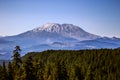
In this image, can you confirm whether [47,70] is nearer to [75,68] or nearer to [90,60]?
[75,68]

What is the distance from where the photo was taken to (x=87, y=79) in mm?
92625

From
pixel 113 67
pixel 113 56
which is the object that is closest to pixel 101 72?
pixel 113 67

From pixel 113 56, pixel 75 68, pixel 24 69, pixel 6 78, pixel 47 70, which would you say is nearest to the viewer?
pixel 24 69

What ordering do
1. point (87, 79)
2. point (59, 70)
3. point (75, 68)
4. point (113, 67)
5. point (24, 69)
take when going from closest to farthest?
point (24, 69), point (59, 70), point (75, 68), point (87, 79), point (113, 67)

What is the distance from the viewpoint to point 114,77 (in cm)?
13688

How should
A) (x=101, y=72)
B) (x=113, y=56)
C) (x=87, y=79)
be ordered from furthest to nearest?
(x=113, y=56) → (x=101, y=72) → (x=87, y=79)

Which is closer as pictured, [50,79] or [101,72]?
[50,79]

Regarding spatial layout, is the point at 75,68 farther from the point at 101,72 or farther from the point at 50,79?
the point at 101,72

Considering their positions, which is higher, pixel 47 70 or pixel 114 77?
pixel 47 70

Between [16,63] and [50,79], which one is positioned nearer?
[16,63]

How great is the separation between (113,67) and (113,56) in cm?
2051

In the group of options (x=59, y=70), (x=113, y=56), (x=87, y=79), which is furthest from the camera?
(x=113, y=56)

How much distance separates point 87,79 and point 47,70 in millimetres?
16876

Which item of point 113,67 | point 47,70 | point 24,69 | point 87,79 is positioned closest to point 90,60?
point 113,67
